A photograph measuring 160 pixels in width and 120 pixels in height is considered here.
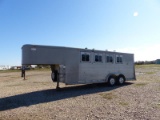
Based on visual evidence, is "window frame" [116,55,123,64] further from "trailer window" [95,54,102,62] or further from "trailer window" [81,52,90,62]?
"trailer window" [81,52,90,62]

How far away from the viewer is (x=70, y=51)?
55.0 feet

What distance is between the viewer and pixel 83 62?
1764cm

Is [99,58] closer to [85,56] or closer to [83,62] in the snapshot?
[85,56]

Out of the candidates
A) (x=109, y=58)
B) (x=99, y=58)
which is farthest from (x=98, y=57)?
(x=109, y=58)

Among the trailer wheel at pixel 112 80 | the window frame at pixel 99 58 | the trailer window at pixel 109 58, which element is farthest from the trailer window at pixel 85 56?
the trailer wheel at pixel 112 80

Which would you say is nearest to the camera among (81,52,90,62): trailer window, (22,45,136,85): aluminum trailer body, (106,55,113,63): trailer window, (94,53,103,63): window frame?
(22,45,136,85): aluminum trailer body

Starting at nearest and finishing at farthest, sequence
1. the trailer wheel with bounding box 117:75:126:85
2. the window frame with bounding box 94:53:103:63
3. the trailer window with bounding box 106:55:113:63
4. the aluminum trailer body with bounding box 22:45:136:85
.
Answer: the aluminum trailer body with bounding box 22:45:136:85 → the window frame with bounding box 94:53:103:63 → the trailer window with bounding box 106:55:113:63 → the trailer wheel with bounding box 117:75:126:85

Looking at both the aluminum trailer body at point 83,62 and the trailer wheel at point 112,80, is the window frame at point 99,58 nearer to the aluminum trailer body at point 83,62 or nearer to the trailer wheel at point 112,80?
the aluminum trailer body at point 83,62

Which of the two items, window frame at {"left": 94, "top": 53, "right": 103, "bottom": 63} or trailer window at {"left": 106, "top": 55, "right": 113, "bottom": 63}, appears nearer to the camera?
window frame at {"left": 94, "top": 53, "right": 103, "bottom": 63}

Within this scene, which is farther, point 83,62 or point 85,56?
point 85,56

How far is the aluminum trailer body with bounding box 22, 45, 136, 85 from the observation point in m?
15.2

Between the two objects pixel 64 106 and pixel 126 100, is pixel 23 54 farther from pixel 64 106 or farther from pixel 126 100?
pixel 126 100

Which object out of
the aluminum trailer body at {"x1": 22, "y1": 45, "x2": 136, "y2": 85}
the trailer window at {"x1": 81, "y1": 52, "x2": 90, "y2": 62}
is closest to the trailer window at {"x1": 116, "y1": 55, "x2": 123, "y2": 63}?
the aluminum trailer body at {"x1": 22, "y1": 45, "x2": 136, "y2": 85}

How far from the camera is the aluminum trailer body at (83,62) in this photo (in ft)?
49.8
